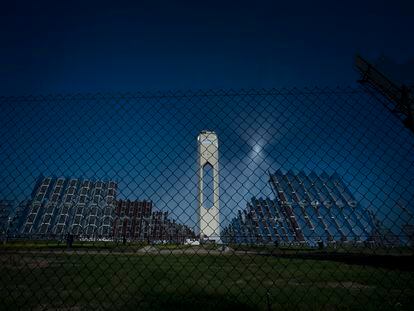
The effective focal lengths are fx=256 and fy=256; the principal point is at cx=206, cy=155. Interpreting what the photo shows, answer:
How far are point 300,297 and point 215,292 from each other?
160cm

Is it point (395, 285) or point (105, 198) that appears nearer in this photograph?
point (395, 285)

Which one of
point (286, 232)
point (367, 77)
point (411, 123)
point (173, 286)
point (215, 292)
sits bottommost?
point (215, 292)

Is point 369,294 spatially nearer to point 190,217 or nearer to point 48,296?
point 190,217

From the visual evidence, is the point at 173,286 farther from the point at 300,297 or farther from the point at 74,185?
the point at 74,185

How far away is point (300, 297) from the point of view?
469 cm

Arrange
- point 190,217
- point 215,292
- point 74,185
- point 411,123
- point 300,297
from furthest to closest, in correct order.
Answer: point 74,185
point 215,292
point 300,297
point 190,217
point 411,123

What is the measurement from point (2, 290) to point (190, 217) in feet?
15.0

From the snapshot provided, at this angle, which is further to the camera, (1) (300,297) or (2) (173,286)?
(2) (173,286)

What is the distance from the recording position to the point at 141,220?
200 feet

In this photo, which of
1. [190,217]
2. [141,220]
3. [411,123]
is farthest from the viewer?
[141,220]

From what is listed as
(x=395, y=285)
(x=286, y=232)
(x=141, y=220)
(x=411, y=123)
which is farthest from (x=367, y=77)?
(x=141, y=220)

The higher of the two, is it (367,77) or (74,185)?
(74,185)

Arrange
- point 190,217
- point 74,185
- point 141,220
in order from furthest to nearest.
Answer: point 141,220 < point 74,185 < point 190,217

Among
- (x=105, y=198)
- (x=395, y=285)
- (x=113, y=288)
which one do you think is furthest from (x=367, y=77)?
(x=105, y=198)
